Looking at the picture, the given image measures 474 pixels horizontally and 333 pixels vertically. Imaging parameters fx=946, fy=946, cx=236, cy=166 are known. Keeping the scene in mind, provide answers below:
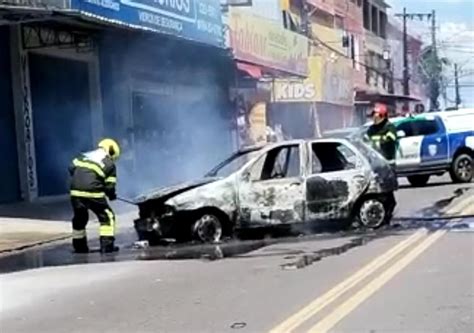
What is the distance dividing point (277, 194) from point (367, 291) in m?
5.18

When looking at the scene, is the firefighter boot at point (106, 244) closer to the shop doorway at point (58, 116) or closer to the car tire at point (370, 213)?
the car tire at point (370, 213)

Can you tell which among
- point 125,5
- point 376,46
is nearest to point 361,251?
point 125,5

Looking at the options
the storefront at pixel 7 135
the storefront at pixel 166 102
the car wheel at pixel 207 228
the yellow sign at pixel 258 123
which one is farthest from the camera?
the yellow sign at pixel 258 123

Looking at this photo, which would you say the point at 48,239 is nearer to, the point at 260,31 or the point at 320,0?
the point at 260,31

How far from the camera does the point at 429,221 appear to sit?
578 inches

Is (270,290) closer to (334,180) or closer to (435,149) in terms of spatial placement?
(334,180)

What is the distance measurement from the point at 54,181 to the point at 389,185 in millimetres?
10551

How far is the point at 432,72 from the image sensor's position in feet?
301

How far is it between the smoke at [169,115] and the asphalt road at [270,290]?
12.9 meters

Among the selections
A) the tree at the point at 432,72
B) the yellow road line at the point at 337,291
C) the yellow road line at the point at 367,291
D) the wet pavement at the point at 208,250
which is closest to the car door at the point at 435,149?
the wet pavement at the point at 208,250

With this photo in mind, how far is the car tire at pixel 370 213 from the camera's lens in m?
14.1

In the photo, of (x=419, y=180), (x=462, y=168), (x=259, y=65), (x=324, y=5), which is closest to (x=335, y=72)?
(x=324, y=5)

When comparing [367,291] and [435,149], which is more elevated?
[435,149]

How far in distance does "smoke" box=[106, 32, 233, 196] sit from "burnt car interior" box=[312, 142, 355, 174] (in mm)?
10613
